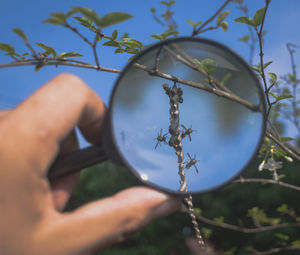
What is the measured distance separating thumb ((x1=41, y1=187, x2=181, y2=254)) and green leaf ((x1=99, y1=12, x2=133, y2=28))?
0.46 m

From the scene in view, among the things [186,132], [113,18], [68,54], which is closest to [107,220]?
[186,132]

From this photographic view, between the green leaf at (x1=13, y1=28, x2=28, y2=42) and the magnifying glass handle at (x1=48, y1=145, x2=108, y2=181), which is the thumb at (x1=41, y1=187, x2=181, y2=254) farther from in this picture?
the green leaf at (x1=13, y1=28, x2=28, y2=42)

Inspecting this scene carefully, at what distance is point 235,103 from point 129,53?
47cm

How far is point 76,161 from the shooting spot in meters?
0.77

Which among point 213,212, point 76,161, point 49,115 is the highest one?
point 49,115

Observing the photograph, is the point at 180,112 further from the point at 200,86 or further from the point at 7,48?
the point at 7,48

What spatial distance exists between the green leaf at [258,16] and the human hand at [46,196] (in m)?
0.67

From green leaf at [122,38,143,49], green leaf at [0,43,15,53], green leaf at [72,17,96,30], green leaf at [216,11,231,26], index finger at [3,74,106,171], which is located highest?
green leaf at [72,17,96,30]

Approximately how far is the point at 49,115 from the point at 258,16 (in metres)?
0.80

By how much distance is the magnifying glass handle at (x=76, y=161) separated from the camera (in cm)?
77

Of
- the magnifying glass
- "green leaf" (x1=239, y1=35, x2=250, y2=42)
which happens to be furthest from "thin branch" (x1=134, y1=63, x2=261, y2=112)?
"green leaf" (x1=239, y1=35, x2=250, y2=42)

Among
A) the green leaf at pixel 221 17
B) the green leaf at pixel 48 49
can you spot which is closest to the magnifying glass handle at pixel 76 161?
the green leaf at pixel 48 49

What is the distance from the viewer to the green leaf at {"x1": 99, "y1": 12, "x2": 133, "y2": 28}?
781mm

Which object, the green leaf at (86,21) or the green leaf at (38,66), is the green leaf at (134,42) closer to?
the green leaf at (86,21)
